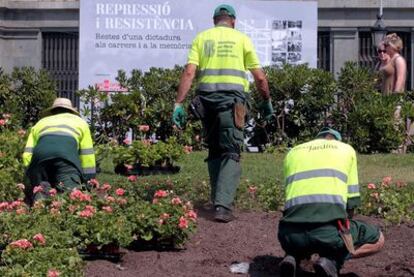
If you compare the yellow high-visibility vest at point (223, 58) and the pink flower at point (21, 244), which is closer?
the pink flower at point (21, 244)

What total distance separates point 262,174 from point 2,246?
460 centimetres

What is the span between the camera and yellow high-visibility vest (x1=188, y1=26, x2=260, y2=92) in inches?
322

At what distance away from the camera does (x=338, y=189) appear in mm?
6621

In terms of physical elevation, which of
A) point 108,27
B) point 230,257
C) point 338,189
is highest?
point 108,27

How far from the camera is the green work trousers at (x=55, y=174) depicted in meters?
8.37

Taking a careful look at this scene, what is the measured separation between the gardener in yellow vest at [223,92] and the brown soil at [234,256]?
0.33m

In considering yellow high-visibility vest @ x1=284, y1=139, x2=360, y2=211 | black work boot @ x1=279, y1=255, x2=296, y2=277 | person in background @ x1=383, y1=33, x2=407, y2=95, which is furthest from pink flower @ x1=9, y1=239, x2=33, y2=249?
person in background @ x1=383, y1=33, x2=407, y2=95

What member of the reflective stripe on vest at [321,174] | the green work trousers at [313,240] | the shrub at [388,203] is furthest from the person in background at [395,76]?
the green work trousers at [313,240]

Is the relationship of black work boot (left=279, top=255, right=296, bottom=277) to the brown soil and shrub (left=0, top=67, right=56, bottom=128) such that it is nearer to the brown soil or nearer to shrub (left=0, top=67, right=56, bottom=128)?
the brown soil

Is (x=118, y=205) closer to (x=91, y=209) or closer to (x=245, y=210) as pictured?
(x=91, y=209)

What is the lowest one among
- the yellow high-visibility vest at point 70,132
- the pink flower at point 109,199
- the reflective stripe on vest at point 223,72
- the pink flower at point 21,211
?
the pink flower at point 21,211

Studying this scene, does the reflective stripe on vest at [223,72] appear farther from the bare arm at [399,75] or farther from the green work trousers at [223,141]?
the bare arm at [399,75]

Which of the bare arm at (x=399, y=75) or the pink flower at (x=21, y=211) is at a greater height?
the bare arm at (x=399, y=75)

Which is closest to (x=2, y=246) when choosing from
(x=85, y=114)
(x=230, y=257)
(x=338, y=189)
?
(x=230, y=257)
